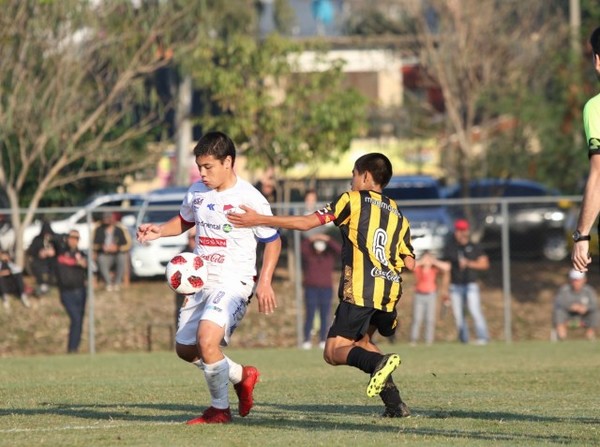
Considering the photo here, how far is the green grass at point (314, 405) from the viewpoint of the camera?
7.76m

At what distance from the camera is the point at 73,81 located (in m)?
25.0

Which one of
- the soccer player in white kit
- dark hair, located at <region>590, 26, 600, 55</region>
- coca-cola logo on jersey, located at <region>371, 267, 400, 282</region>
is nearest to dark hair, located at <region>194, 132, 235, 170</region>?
the soccer player in white kit

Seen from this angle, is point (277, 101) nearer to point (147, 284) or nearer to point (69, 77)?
point (69, 77)

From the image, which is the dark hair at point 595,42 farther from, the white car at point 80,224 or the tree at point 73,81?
the tree at point 73,81

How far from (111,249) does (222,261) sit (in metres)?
12.5

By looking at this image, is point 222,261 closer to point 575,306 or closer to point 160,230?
point 160,230

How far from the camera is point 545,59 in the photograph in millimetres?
33625

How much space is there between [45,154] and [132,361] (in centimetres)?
963

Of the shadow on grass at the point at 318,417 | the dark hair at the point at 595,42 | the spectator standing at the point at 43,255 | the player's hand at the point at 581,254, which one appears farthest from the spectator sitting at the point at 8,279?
the player's hand at the point at 581,254

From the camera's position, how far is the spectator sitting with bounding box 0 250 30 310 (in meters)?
A: 20.4

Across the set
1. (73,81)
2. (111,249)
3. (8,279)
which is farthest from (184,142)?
(8,279)

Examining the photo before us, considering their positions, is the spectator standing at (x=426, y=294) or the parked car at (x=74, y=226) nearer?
the spectator standing at (x=426, y=294)

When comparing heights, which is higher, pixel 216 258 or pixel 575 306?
pixel 216 258

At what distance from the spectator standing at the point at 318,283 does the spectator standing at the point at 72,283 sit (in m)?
3.31
